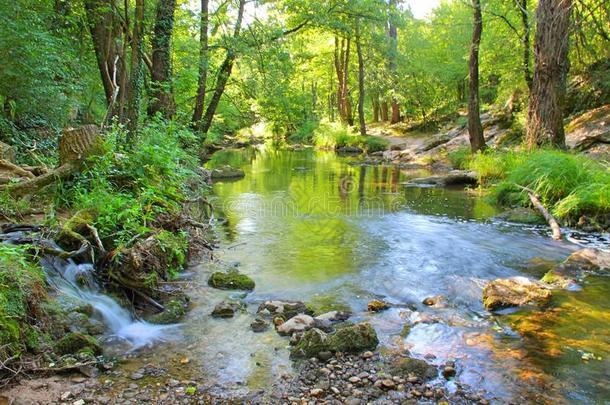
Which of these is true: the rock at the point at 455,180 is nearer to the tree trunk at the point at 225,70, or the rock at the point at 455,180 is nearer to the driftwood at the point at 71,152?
the tree trunk at the point at 225,70

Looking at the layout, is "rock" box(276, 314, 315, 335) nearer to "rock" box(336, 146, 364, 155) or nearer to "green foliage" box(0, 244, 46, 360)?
"green foliage" box(0, 244, 46, 360)

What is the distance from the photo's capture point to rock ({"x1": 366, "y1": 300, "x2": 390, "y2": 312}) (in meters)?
5.82

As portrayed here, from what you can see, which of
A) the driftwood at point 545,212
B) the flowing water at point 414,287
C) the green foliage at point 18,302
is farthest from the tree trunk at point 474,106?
the green foliage at point 18,302

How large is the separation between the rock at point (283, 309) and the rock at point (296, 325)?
274 mm

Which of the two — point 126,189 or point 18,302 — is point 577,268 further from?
point 18,302

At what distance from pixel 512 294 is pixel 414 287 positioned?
51.6 inches

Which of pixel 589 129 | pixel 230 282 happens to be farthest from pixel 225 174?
pixel 589 129

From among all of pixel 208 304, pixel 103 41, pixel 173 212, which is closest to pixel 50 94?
pixel 103 41

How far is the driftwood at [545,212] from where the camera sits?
9117mm

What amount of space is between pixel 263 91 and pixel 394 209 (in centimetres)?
695

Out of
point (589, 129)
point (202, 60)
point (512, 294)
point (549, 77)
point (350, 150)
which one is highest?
point (202, 60)

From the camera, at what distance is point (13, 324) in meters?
3.82

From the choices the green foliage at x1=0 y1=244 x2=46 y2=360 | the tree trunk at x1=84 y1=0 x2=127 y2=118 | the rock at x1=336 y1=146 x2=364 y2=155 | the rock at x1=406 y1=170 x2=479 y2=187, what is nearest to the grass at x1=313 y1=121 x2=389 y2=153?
the rock at x1=336 y1=146 x2=364 y2=155

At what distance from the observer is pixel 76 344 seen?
4293mm
